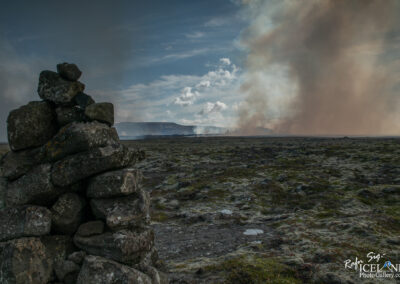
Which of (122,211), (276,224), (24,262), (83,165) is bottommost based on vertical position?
(276,224)

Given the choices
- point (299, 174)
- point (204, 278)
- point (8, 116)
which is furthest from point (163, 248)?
point (299, 174)

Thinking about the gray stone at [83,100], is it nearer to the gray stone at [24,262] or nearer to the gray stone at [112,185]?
the gray stone at [112,185]

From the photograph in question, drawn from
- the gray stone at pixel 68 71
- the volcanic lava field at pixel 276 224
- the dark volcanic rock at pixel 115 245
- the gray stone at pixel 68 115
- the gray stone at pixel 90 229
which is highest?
the gray stone at pixel 68 71

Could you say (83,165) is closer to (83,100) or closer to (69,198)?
(69,198)

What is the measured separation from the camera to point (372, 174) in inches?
1662

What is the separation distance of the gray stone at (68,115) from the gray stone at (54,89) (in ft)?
1.32

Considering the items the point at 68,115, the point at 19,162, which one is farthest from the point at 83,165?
the point at 19,162

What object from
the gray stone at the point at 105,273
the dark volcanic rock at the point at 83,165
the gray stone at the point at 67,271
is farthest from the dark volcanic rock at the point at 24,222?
the gray stone at the point at 105,273

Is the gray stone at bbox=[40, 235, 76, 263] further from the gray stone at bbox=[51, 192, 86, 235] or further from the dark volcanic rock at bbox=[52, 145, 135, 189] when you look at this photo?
the dark volcanic rock at bbox=[52, 145, 135, 189]

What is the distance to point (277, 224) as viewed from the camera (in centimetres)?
2398

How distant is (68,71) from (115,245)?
1009 cm

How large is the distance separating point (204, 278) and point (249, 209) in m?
16.6

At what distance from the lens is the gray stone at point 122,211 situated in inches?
458

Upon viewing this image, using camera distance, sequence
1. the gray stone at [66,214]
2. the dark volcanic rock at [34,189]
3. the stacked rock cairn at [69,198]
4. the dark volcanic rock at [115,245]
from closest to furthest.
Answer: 1. the stacked rock cairn at [69,198]
2. the dark volcanic rock at [115,245]
3. the gray stone at [66,214]
4. the dark volcanic rock at [34,189]
